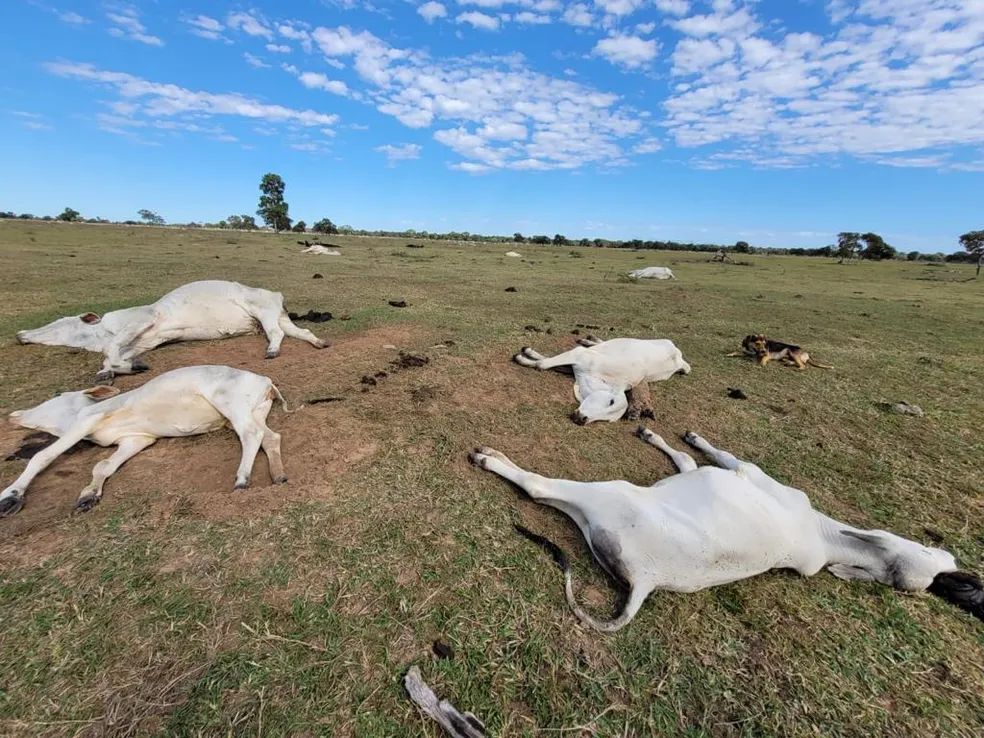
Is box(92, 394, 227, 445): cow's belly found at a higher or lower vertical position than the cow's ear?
lower

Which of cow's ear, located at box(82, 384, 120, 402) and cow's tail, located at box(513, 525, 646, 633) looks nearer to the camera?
cow's tail, located at box(513, 525, 646, 633)

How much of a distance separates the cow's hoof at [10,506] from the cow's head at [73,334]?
4002mm

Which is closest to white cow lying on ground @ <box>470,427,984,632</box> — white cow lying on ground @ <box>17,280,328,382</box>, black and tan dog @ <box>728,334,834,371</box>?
black and tan dog @ <box>728,334,834,371</box>

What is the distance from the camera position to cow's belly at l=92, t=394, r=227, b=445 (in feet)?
13.1

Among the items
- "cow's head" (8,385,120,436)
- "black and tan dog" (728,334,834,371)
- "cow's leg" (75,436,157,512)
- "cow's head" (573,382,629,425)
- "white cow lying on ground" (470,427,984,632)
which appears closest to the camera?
"white cow lying on ground" (470,427,984,632)

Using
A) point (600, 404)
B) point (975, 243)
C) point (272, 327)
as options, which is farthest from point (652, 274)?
point (975, 243)

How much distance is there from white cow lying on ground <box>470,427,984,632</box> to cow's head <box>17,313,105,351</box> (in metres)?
6.94

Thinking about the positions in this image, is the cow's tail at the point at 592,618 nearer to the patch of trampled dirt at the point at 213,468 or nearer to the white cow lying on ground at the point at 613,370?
the patch of trampled dirt at the point at 213,468

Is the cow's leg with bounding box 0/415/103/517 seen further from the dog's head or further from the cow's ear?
the dog's head

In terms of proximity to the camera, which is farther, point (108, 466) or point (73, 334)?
point (73, 334)

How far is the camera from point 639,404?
5.79 meters

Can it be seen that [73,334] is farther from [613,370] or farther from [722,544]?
[722,544]

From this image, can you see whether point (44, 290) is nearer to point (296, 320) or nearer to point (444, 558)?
point (296, 320)

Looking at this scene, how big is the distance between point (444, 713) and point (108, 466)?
3379mm
